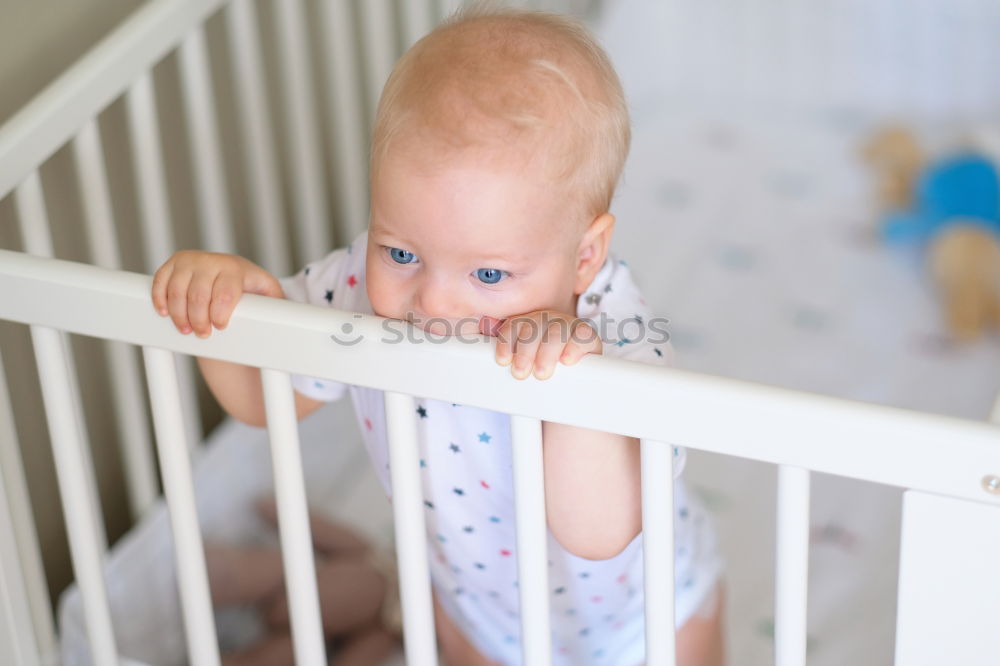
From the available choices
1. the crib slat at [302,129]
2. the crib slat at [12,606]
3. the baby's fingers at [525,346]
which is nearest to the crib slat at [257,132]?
the crib slat at [302,129]

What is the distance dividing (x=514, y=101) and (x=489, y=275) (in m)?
0.11

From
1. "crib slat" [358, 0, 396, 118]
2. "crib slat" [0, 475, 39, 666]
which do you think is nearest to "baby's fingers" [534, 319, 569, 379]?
"crib slat" [0, 475, 39, 666]

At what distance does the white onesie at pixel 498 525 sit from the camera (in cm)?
94

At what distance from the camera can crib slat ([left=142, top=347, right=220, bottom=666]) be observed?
0.81 meters

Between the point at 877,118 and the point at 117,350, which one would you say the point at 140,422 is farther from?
the point at 877,118

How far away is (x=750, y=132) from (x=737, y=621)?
35.3 inches

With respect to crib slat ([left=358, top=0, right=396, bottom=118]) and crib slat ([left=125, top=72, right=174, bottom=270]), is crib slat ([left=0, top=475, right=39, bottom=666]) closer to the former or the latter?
crib slat ([left=125, top=72, right=174, bottom=270])

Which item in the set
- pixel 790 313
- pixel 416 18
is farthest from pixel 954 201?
pixel 416 18

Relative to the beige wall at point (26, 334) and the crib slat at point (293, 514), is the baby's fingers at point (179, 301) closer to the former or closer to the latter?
the crib slat at point (293, 514)

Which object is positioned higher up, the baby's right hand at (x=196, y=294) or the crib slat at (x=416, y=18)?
the baby's right hand at (x=196, y=294)

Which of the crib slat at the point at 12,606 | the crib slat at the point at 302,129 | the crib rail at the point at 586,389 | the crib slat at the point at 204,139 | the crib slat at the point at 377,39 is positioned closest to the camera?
the crib rail at the point at 586,389

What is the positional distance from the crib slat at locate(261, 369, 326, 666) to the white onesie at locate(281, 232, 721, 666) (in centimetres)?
12

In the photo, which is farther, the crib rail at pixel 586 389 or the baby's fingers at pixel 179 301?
the baby's fingers at pixel 179 301

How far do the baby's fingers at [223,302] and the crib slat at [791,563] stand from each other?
0.32 m
